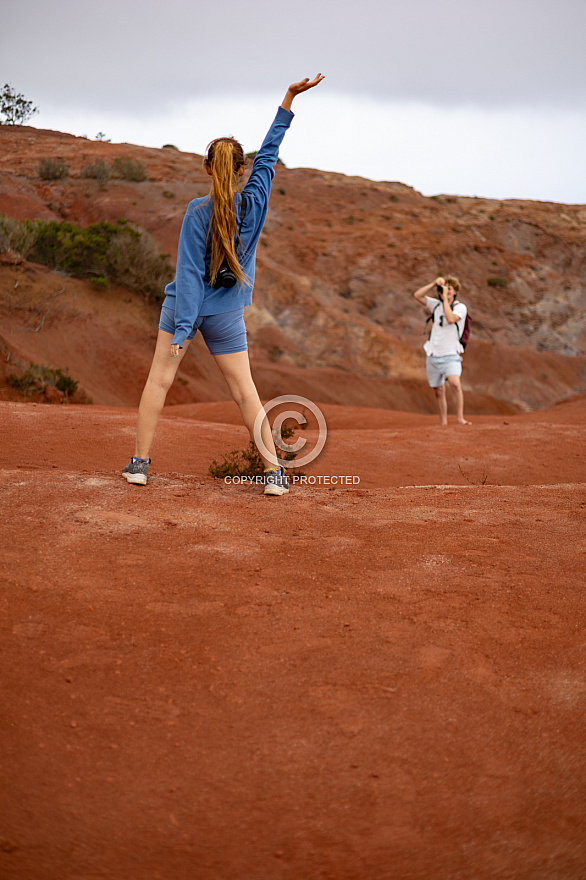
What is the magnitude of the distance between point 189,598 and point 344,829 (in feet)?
4.21

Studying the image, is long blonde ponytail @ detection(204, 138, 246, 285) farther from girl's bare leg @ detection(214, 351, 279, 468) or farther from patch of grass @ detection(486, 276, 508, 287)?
patch of grass @ detection(486, 276, 508, 287)

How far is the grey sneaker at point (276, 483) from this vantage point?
4668mm

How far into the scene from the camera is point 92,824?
6.14 ft

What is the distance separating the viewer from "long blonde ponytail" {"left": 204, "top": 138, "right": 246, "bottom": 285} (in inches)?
163

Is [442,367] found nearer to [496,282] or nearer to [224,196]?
[224,196]

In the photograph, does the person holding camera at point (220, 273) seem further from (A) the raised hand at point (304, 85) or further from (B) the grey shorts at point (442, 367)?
(B) the grey shorts at point (442, 367)

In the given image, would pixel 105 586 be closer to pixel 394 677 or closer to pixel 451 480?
pixel 394 677

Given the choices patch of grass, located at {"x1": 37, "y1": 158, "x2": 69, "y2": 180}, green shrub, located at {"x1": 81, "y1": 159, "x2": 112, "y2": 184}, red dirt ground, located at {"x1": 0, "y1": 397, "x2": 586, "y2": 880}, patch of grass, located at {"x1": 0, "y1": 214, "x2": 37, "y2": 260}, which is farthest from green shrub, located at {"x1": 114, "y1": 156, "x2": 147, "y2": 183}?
red dirt ground, located at {"x1": 0, "y1": 397, "x2": 586, "y2": 880}

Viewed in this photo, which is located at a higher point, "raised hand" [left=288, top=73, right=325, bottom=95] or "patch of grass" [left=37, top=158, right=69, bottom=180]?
"patch of grass" [left=37, top=158, right=69, bottom=180]

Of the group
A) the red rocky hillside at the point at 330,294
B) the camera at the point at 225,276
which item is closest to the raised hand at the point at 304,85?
the camera at the point at 225,276

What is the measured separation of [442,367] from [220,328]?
20.0ft

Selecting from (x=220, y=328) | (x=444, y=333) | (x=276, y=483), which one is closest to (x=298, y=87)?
(x=220, y=328)

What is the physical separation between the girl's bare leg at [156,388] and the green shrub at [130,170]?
85.3 feet

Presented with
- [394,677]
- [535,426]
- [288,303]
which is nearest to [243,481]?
[394,677]
